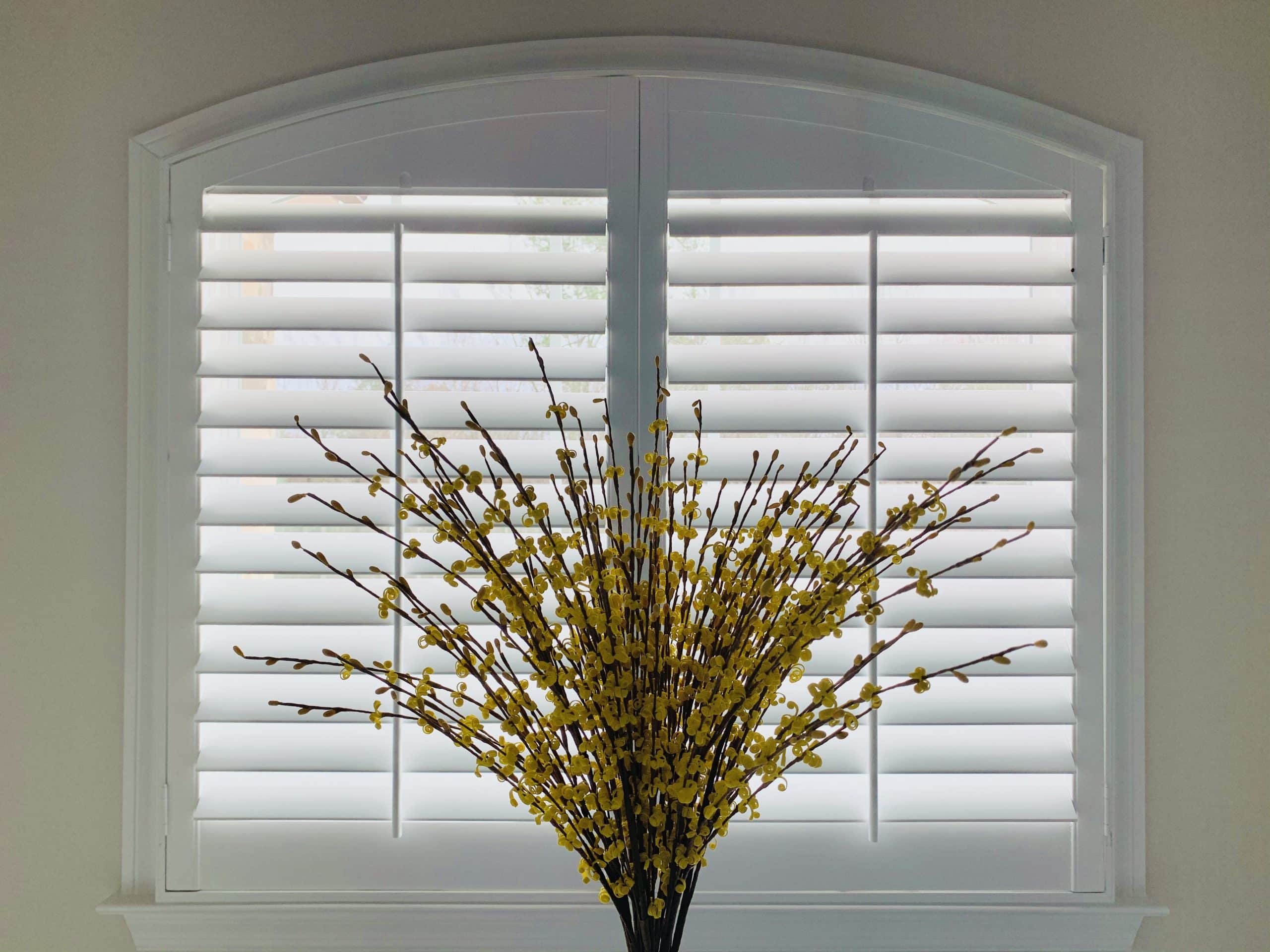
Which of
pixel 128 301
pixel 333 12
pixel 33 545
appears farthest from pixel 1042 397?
pixel 33 545

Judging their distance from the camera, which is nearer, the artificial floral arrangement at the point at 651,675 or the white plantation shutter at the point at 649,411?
the artificial floral arrangement at the point at 651,675

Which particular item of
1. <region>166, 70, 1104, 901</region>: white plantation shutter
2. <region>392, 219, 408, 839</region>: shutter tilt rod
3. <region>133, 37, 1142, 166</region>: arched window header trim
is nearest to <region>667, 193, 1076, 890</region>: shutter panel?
<region>166, 70, 1104, 901</region>: white plantation shutter

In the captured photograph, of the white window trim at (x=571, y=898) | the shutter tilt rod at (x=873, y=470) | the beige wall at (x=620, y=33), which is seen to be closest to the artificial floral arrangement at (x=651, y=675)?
the shutter tilt rod at (x=873, y=470)

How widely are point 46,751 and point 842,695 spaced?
120 cm

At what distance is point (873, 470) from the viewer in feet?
4.36

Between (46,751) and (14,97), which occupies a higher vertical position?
(14,97)

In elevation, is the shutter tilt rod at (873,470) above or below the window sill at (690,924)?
above

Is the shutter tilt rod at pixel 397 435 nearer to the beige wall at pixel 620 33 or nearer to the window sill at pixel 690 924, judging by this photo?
the window sill at pixel 690 924

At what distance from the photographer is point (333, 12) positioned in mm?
1350

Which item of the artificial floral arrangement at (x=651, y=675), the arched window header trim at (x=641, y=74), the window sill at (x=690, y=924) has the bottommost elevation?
the window sill at (x=690, y=924)

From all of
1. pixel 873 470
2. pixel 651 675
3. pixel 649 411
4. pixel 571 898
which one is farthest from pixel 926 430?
pixel 571 898

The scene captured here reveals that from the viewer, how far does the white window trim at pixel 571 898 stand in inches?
51.7

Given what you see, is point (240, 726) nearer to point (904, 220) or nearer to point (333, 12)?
point (333, 12)

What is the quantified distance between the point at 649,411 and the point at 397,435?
0.38 meters
